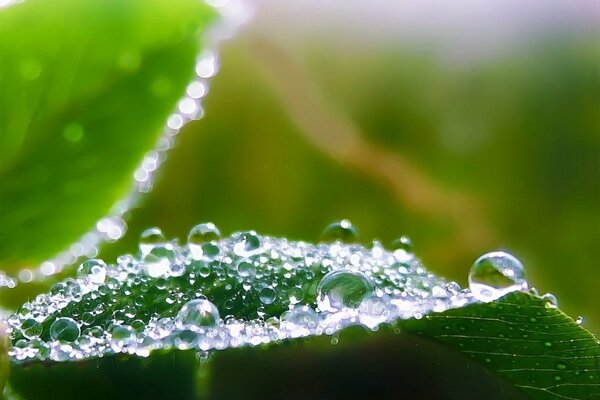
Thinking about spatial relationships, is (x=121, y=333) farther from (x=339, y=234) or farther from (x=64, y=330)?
(x=339, y=234)

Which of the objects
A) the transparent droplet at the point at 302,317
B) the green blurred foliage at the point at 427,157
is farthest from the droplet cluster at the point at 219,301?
the green blurred foliage at the point at 427,157

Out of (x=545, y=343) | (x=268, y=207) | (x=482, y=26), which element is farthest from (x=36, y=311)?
(x=482, y=26)

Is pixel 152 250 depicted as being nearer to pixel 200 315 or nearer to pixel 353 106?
pixel 200 315

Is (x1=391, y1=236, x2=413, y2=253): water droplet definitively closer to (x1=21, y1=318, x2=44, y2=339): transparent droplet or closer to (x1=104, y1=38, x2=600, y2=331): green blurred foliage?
(x1=21, y1=318, x2=44, y2=339): transparent droplet

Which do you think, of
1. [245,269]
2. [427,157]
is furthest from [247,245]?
[427,157]

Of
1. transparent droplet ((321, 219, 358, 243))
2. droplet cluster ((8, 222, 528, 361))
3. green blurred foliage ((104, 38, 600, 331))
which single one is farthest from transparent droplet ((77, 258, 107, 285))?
green blurred foliage ((104, 38, 600, 331))

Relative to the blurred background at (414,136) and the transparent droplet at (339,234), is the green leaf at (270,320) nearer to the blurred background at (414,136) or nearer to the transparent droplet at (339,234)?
the transparent droplet at (339,234)

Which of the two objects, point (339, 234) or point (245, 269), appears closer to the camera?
point (245, 269)
